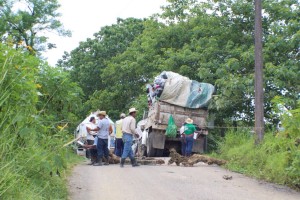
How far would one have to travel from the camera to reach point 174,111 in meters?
18.8

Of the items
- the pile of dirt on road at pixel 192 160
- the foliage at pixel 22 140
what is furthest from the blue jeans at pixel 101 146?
the foliage at pixel 22 140

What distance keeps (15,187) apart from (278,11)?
15.8m

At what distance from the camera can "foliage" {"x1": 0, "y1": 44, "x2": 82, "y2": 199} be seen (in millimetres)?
5954

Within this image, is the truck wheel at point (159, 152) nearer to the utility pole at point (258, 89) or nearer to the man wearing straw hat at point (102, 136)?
the man wearing straw hat at point (102, 136)

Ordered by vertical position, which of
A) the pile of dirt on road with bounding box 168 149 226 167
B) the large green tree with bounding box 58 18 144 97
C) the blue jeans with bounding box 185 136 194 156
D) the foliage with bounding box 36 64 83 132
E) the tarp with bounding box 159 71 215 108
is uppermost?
the large green tree with bounding box 58 18 144 97

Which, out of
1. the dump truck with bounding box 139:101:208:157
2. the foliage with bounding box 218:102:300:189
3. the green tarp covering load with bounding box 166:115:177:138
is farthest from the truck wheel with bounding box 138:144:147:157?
the foliage with bounding box 218:102:300:189

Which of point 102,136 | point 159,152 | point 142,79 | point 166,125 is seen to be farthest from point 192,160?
point 142,79

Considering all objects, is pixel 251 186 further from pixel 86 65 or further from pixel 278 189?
pixel 86 65

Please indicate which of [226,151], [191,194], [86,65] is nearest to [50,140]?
[191,194]

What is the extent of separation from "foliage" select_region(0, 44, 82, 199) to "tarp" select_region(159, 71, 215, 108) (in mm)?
11492

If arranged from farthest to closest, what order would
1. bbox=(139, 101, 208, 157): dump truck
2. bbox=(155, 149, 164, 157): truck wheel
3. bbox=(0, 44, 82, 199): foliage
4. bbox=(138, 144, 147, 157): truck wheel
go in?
bbox=(138, 144, 147, 157): truck wheel < bbox=(155, 149, 164, 157): truck wheel < bbox=(139, 101, 208, 157): dump truck < bbox=(0, 44, 82, 199): foliage

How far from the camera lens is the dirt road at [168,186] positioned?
845 cm

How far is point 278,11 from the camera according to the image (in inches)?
767

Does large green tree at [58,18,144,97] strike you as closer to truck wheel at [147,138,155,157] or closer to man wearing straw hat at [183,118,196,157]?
truck wheel at [147,138,155,157]
